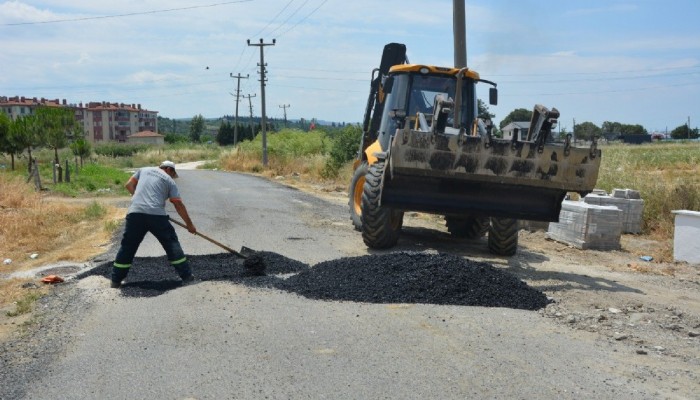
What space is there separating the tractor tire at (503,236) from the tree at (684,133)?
72381 mm

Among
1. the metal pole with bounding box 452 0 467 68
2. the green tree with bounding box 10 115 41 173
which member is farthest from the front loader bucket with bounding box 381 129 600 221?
the green tree with bounding box 10 115 41 173

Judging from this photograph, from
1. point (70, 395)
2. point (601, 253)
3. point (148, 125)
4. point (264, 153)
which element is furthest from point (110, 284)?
point (148, 125)

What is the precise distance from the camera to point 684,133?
80750mm

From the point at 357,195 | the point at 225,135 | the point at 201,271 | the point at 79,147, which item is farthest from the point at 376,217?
the point at 225,135

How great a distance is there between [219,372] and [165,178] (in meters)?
3.61

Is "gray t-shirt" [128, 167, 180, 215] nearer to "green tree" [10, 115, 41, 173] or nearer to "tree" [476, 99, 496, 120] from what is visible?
"tree" [476, 99, 496, 120]

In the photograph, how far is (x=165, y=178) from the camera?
8227 mm

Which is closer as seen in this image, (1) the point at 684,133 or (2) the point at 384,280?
(2) the point at 384,280

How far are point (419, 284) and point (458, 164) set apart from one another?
78.1 inches

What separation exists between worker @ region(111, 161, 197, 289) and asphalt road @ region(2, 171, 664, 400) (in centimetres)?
31

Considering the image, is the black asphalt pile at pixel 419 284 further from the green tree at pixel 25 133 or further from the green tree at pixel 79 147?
the green tree at pixel 79 147

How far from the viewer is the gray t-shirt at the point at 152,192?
316 inches

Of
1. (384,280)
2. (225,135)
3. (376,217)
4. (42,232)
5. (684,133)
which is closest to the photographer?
(384,280)

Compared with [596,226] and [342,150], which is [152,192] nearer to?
[596,226]
